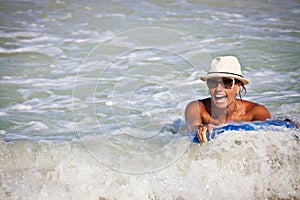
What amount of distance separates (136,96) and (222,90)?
1998 mm

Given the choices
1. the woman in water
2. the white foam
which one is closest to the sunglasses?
the woman in water

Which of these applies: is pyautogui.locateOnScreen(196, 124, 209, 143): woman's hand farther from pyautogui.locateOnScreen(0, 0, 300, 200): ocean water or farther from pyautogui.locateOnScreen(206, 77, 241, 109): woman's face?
pyautogui.locateOnScreen(206, 77, 241, 109): woman's face

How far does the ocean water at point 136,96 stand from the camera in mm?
3992

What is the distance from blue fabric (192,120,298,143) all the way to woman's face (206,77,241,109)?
0.89 ft

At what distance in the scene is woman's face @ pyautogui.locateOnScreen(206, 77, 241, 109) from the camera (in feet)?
14.0

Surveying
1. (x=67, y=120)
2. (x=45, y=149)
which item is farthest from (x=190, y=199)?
(x=67, y=120)

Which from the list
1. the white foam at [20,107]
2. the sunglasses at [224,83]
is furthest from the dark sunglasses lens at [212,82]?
the white foam at [20,107]

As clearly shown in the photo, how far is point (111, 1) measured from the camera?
10602mm

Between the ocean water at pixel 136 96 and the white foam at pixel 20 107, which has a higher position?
the ocean water at pixel 136 96

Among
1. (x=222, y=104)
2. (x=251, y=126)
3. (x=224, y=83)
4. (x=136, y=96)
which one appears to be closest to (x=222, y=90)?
(x=224, y=83)

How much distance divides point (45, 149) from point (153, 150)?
967 millimetres

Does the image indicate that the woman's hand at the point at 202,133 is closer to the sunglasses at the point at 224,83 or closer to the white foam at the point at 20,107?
the sunglasses at the point at 224,83

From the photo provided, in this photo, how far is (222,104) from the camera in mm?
4484

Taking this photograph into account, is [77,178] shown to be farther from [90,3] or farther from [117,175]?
[90,3]
